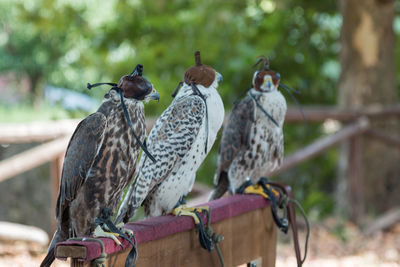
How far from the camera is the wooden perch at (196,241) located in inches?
47.9

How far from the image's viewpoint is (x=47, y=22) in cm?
568

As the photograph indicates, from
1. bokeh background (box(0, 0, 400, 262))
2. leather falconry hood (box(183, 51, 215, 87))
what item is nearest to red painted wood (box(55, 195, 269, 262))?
leather falconry hood (box(183, 51, 215, 87))

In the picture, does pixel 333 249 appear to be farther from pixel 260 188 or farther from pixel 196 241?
pixel 196 241

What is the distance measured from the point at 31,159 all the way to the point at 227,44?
294cm

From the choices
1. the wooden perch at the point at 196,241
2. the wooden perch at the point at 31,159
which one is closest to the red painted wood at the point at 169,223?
the wooden perch at the point at 196,241

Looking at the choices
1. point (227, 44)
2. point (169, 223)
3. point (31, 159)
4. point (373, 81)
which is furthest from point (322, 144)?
point (169, 223)

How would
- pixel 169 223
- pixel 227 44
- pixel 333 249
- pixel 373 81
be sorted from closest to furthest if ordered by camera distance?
pixel 169 223 → pixel 333 249 → pixel 373 81 → pixel 227 44

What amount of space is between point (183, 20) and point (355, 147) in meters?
2.26

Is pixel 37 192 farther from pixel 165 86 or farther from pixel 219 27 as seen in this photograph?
pixel 219 27

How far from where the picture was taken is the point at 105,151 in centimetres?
134

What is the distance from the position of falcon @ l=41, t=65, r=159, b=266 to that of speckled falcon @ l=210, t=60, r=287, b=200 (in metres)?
0.76

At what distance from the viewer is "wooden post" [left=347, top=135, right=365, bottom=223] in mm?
4613

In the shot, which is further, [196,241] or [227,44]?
[227,44]

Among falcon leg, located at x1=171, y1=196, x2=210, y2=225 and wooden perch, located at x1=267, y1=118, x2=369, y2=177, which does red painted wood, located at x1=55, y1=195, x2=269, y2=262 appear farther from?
wooden perch, located at x1=267, y1=118, x2=369, y2=177
